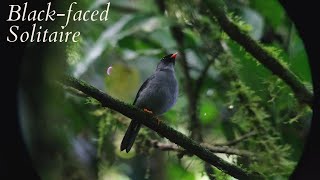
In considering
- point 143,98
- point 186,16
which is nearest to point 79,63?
point 143,98

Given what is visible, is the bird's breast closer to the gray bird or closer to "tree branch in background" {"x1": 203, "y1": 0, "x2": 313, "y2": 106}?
the gray bird

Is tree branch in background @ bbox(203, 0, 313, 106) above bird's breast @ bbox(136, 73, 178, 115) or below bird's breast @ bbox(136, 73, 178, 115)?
above

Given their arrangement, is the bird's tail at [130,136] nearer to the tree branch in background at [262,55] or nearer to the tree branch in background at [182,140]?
the tree branch in background at [182,140]

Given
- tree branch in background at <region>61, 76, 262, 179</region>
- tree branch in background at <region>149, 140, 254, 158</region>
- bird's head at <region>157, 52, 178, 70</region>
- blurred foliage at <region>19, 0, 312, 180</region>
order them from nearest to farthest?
1. tree branch in background at <region>61, 76, 262, 179</region>
2. tree branch in background at <region>149, 140, 254, 158</region>
3. blurred foliage at <region>19, 0, 312, 180</region>
4. bird's head at <region>157, 52, 178, 70</region>

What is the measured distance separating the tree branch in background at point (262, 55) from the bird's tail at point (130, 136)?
19.1 inches

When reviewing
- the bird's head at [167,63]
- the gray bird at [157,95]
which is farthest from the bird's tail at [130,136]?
the bird's head at [167,63]

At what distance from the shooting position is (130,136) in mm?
2170

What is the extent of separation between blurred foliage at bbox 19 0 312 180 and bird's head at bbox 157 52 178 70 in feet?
0.37

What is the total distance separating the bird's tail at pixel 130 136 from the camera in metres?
2.17

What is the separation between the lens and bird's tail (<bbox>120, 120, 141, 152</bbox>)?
2.17 m

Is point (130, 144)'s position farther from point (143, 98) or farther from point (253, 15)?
point (253, 15)

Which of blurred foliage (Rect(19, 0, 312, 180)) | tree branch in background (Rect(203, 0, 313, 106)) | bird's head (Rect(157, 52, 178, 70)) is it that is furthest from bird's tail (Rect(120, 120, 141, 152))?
tree branch in background (Rect(203, 0, 313, 106))

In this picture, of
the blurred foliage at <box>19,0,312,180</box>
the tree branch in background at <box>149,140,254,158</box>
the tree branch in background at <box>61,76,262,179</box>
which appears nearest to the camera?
the tree branch in background at <box>61,76,262,179</box>

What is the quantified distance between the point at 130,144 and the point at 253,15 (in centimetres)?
79
